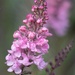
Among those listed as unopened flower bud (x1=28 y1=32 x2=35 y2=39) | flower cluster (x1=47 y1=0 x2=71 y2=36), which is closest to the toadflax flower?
unopened flower bud (x1=28 y1=32 x2=35 y2=39)

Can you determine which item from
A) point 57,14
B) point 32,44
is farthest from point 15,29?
point 32,44

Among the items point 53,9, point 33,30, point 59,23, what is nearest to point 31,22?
point 33,30

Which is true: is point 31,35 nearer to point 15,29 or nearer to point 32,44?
point 32,44

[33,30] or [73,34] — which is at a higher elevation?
[73,34]

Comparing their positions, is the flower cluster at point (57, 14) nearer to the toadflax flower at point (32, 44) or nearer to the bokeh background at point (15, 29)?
the bokeh background at point (15, 29)

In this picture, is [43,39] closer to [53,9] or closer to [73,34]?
[53,9]
